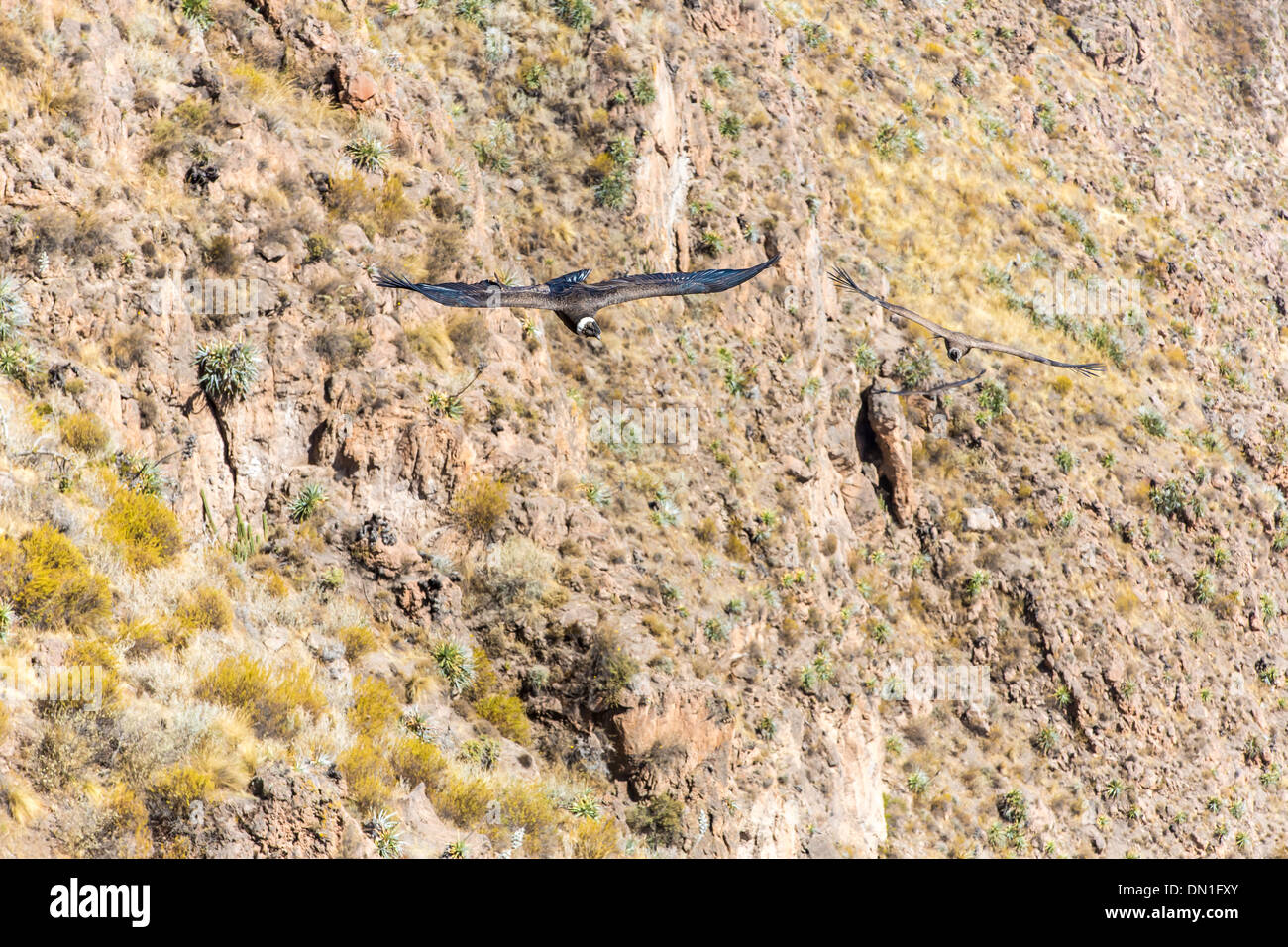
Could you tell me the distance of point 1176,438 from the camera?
3516 cm

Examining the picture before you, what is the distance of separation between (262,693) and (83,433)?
4429 millimetres

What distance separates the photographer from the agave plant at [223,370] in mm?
15211

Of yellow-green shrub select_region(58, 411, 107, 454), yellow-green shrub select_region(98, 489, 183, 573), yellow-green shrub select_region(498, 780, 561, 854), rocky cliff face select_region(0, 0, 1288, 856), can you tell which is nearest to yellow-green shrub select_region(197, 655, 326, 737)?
rocky cliff face select_region(0, 0, 1288, 856)

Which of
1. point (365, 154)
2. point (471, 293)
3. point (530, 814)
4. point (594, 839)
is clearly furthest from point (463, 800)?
point (365, 154)

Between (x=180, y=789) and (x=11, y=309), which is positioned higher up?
(x=11, y=309)

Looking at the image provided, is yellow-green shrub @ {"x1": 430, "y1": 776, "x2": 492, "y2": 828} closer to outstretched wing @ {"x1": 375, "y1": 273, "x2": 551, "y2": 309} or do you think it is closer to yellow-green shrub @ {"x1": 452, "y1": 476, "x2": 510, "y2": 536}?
yellow-green shrub @ {"x1": 452, "y1": 476, "x2": 510, "y2": 536}

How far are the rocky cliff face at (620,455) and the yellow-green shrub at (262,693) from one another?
12 cm

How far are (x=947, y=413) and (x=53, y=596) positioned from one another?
24639 millimetres

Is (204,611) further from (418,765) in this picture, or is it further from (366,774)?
(418,765)

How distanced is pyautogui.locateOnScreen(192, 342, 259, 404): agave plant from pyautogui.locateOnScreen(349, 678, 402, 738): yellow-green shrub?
15.4ft

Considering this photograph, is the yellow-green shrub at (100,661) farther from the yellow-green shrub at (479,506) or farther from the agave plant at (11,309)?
the yellow-green shrub at (479,506)

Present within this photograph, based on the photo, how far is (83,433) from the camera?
44.9 ft
